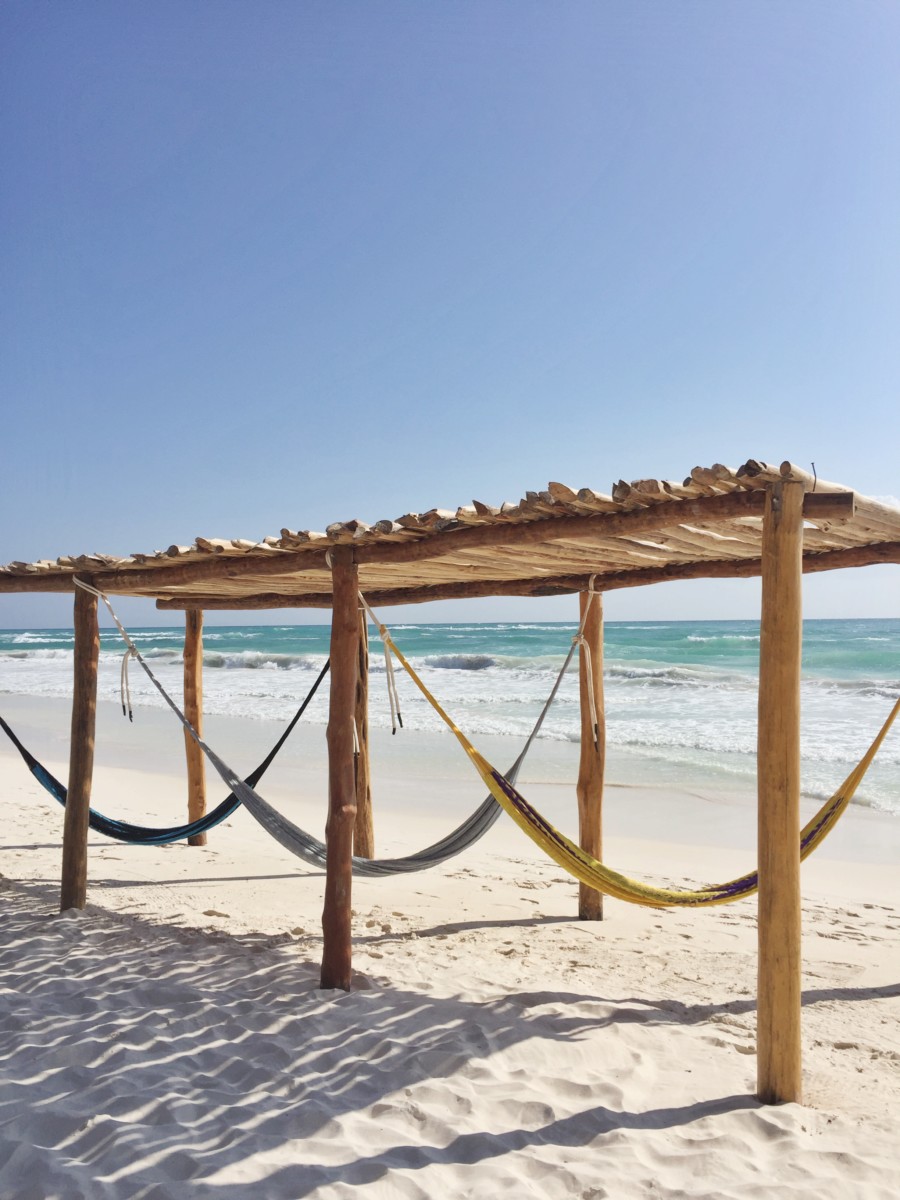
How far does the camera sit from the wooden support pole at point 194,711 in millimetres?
4945

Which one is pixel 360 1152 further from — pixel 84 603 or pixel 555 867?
pixel 555 867

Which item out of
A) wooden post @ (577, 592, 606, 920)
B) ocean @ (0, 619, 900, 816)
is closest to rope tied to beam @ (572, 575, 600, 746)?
wooden post @ (577, 592, 606, 920)

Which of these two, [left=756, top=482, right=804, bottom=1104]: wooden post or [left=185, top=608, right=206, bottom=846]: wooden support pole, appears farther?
[left=185, top=608, right=206, bottom=846]: wooden support pole

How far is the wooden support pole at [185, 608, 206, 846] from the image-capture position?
4.95 meters

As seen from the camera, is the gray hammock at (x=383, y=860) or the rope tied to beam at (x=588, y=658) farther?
the rope tied to beam at (x=588, y=658)

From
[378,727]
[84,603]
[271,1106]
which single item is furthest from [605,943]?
[378,727]

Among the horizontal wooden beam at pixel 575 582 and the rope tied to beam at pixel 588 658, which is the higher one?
the horizontal wooden beam at pixel 575 582

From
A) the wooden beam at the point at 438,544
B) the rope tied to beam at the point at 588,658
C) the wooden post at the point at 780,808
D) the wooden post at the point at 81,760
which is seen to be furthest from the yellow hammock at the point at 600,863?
the wooden post at the point at 81,760

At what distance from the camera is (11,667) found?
72.0 feet

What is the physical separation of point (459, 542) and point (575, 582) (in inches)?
45.0

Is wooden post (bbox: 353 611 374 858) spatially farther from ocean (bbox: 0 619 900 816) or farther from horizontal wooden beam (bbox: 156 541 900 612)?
ocean (bbox: 0 619 900 816)

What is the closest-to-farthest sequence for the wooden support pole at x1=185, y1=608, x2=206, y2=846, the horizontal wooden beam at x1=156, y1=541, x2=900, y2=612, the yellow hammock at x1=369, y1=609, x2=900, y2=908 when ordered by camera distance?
the yellow hammock at x1=369, y1=609, x2=900, y2=908, the horizontal wooden beam at x1=156, y1=541, x2=900, y2=612, the wooden support pole at x1=185, y1=608, x2=206, y2=846

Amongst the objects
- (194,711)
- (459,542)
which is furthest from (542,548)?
(194,711)

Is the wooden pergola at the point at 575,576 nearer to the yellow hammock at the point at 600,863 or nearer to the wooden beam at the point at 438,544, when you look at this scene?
the wooden beam at the point at 438,544
